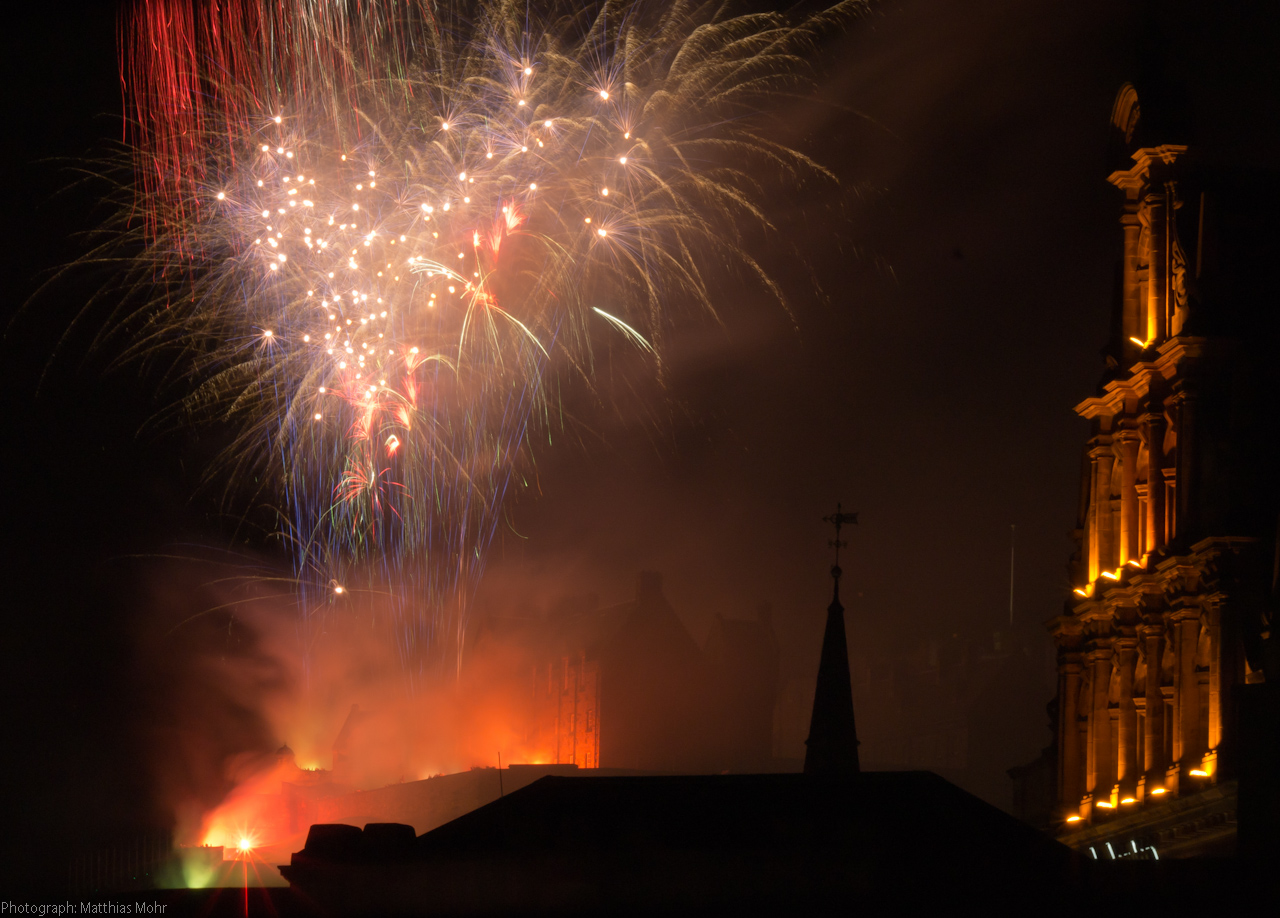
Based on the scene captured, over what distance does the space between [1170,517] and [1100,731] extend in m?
6.01

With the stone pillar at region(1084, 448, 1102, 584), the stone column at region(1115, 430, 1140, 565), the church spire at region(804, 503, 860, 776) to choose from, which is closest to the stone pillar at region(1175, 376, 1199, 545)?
the stone column at region(1115, 430, 1140, 565)

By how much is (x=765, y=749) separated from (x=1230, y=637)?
2660 inches

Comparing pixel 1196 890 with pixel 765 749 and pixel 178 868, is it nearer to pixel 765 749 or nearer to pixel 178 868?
pixel 178 868

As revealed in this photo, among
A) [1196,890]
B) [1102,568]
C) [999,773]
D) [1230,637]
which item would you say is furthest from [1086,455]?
[999,773]

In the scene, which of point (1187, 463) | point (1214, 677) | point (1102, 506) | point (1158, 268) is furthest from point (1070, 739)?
point (1158, 268)

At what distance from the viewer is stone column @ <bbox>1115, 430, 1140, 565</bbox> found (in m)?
35.5

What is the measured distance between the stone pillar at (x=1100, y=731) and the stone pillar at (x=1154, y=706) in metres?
2.36

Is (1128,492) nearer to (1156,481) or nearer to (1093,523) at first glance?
(1156,481)

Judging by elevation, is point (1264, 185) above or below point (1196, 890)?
above

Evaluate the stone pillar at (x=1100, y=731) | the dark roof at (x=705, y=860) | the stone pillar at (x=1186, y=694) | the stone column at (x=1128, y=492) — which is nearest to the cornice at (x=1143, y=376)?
the stone column at (x=1128, y=492)

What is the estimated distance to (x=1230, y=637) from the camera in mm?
29969

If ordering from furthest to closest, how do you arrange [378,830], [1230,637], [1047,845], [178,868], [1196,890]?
[178,868] < [1230,637] < [378,830] < [1047,845] < [1196,890]

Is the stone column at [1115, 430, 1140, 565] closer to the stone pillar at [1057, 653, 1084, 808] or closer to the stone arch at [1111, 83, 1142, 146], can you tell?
the stone pillar at [1057, 653, 1084, 808]

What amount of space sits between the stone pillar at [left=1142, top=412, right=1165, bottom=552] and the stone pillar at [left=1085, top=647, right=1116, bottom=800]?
3372mm
